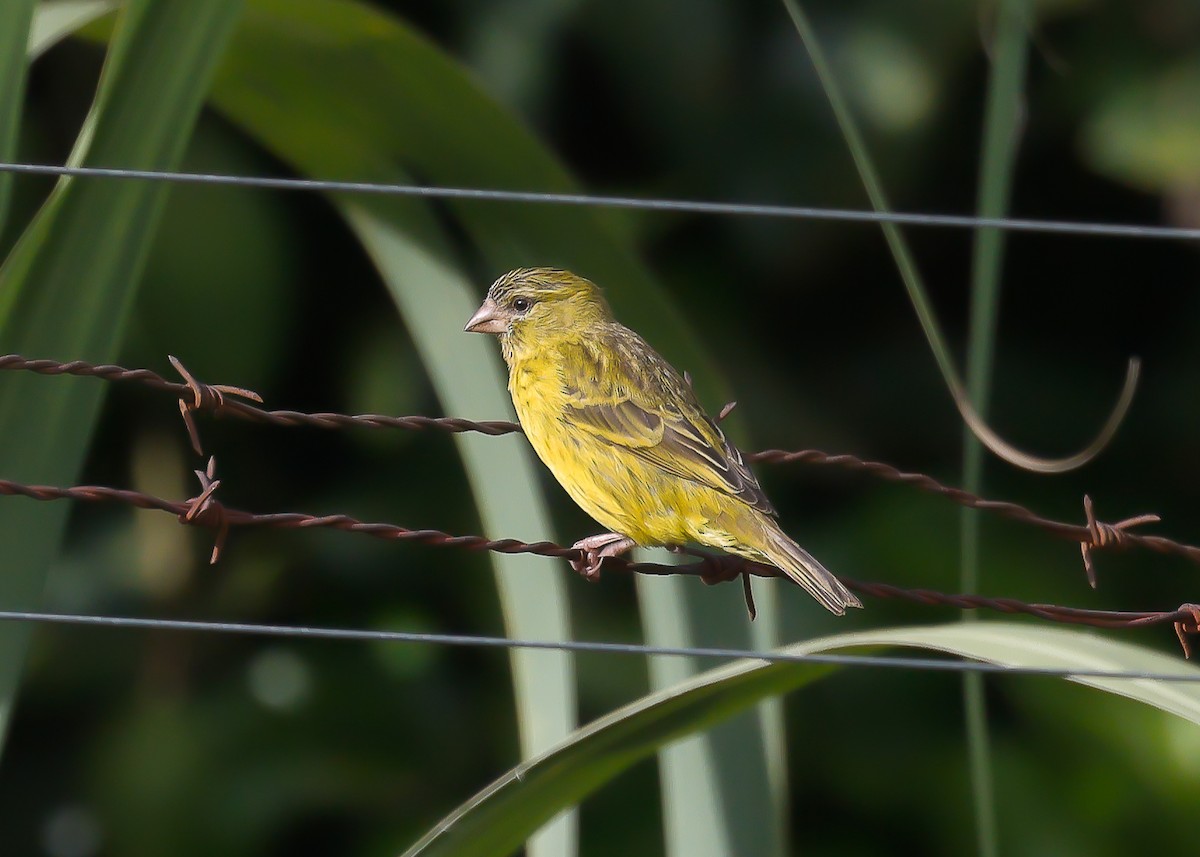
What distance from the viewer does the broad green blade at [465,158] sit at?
4.00m

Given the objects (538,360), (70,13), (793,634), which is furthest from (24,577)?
(793,634)

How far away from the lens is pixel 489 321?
4102 mm

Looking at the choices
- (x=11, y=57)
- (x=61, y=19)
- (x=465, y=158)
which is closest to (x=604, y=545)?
(x=465, y=158)

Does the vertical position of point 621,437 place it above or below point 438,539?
above

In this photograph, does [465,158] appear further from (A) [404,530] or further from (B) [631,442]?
(A) [404,530]

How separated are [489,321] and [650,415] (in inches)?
23.6

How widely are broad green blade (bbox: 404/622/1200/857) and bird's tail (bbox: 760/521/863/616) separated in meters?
0.10

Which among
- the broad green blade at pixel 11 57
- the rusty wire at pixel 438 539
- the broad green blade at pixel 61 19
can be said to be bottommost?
the rusty wire at pixel 438 539

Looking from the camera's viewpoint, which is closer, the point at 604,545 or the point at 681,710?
the point at 681,710

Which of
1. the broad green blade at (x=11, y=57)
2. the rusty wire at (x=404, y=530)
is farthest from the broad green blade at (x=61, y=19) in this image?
the rusty wire at (x=404, y=530)

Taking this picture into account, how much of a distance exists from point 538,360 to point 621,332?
310mm

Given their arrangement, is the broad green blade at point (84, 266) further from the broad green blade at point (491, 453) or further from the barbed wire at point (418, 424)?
the broad green blade at point (491, 453)

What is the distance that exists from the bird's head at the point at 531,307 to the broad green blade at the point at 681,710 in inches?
42.7

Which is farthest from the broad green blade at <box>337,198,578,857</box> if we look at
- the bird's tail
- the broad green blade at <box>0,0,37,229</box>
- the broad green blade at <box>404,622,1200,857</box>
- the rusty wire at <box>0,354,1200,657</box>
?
the broad green blade at <box>0,0,37,229</box>
